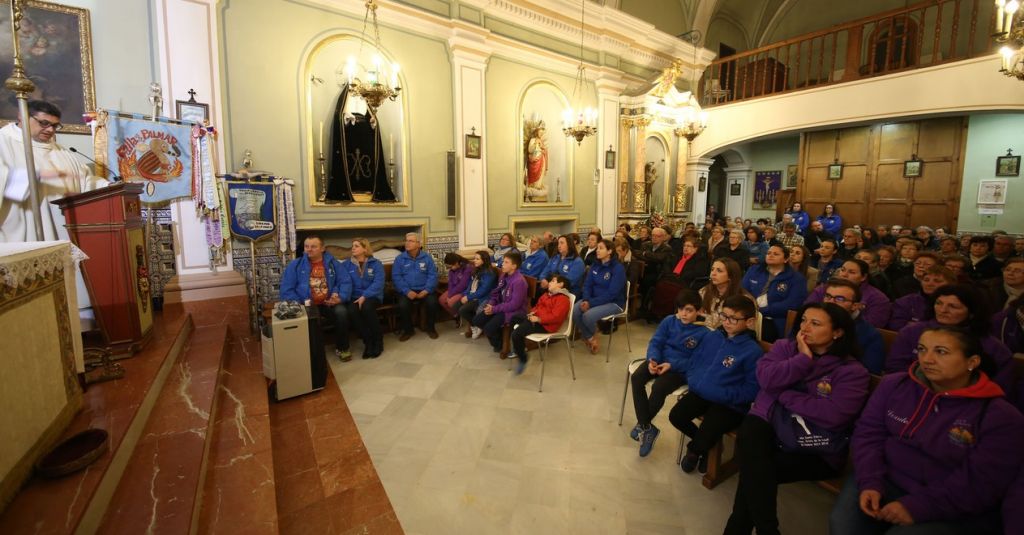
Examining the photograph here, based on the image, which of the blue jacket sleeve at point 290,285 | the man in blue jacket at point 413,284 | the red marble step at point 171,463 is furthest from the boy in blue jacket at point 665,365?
the blue jacket sleeve at point 290,285

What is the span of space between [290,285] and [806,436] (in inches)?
172

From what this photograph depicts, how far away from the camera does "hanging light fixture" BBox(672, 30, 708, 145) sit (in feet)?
25.3

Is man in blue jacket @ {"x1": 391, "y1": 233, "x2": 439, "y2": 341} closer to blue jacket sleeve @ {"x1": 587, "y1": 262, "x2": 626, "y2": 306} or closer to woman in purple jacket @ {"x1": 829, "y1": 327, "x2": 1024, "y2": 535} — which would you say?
blue jacket sleeve @ {"x1": 587, "y1": 262, "x2": 626, "y2": 306}

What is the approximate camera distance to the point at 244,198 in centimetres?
464

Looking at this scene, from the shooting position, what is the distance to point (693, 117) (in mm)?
8414

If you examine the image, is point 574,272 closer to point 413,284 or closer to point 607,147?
point 413,284

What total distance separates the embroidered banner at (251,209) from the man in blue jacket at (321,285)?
66 cm

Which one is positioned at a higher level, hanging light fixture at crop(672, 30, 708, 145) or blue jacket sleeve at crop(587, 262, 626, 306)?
hanging light fixture at crop(672, 30, 708, 145)

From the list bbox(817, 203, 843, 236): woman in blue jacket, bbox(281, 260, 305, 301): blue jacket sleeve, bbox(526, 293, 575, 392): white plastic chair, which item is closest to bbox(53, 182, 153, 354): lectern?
bbox(281, 260, 305, 301): blue jacket sleeve

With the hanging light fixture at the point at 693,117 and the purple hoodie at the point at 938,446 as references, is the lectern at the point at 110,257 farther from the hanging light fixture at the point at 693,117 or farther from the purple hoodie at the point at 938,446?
the hanging light fixture at the point at 693,117

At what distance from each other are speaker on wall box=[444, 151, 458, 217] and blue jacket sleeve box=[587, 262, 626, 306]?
273cm

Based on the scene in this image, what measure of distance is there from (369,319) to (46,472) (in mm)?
2939

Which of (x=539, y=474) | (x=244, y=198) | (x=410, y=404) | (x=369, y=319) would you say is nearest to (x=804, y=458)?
(x=539, y=474)

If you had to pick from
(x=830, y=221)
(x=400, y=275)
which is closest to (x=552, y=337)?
(x=400, y=275)
